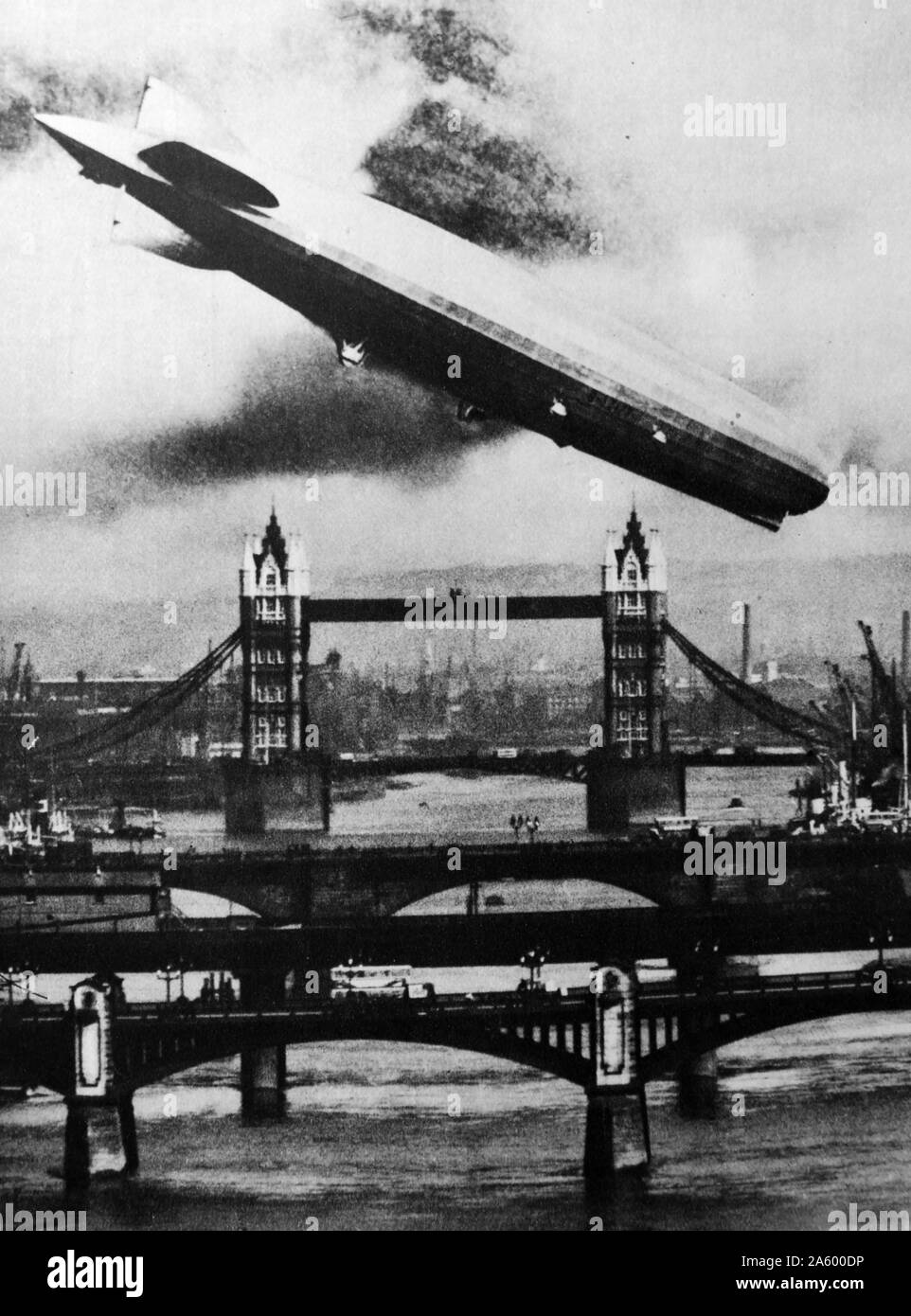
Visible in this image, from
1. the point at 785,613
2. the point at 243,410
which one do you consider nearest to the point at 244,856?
the point at 243,410

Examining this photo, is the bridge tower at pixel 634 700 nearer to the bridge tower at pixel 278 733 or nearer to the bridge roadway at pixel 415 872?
the bridge roadway at pixel 415 872

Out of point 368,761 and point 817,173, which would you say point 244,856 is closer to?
point 368,761

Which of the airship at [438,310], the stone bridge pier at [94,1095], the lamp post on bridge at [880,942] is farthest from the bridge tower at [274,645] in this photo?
the lamp post on bridge at [880,942]

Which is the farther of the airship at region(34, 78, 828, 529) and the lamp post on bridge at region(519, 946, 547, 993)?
the lamp post on bridge at region(519, 946, 547, 993)

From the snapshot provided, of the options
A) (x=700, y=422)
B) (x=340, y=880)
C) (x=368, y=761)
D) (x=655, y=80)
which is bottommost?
(x=340, y=880)
